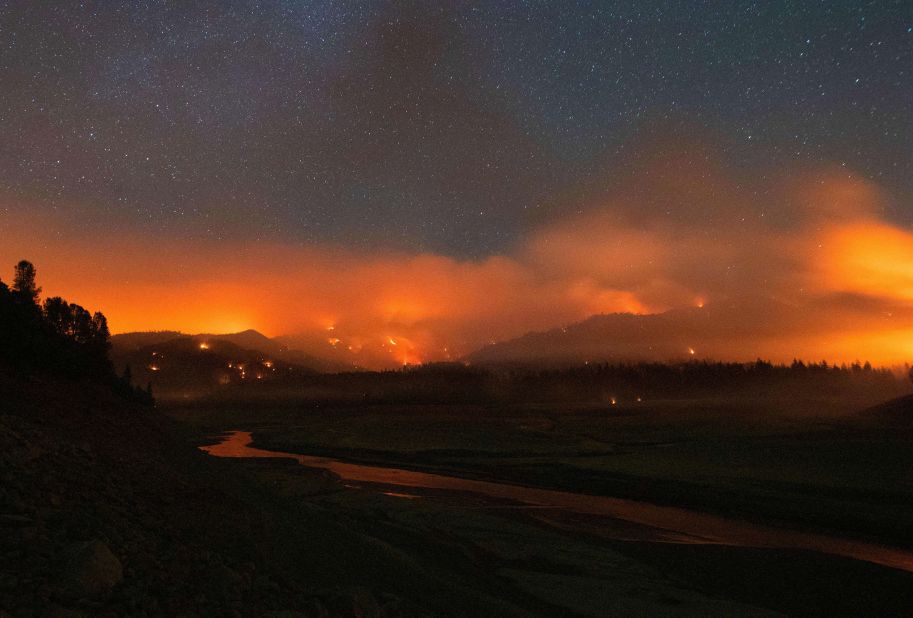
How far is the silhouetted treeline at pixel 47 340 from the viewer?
2388 cm

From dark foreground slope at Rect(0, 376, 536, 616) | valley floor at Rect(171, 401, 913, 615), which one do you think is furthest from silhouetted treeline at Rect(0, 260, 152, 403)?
valley floor at Rect(171, 401, 913, 615)

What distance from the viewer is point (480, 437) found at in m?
73.1

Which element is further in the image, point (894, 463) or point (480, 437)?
point (480, 437)

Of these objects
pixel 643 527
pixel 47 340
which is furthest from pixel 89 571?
pixel 643 527

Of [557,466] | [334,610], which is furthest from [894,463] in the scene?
[334,610]

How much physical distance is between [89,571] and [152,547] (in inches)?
94.8

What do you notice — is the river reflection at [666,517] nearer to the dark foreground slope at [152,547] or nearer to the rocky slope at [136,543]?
the dark foreground slope at [152,547]

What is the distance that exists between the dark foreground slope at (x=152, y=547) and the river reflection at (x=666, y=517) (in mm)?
15270

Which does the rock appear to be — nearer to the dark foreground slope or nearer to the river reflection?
the dark foreground slope

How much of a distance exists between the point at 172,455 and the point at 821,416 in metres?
109

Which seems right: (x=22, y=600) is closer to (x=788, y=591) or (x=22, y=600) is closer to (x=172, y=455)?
(x=172, y=455)

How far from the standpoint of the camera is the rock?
7316 millimetres

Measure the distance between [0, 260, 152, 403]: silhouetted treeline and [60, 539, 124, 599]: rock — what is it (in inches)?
755

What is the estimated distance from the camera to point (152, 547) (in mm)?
9953
